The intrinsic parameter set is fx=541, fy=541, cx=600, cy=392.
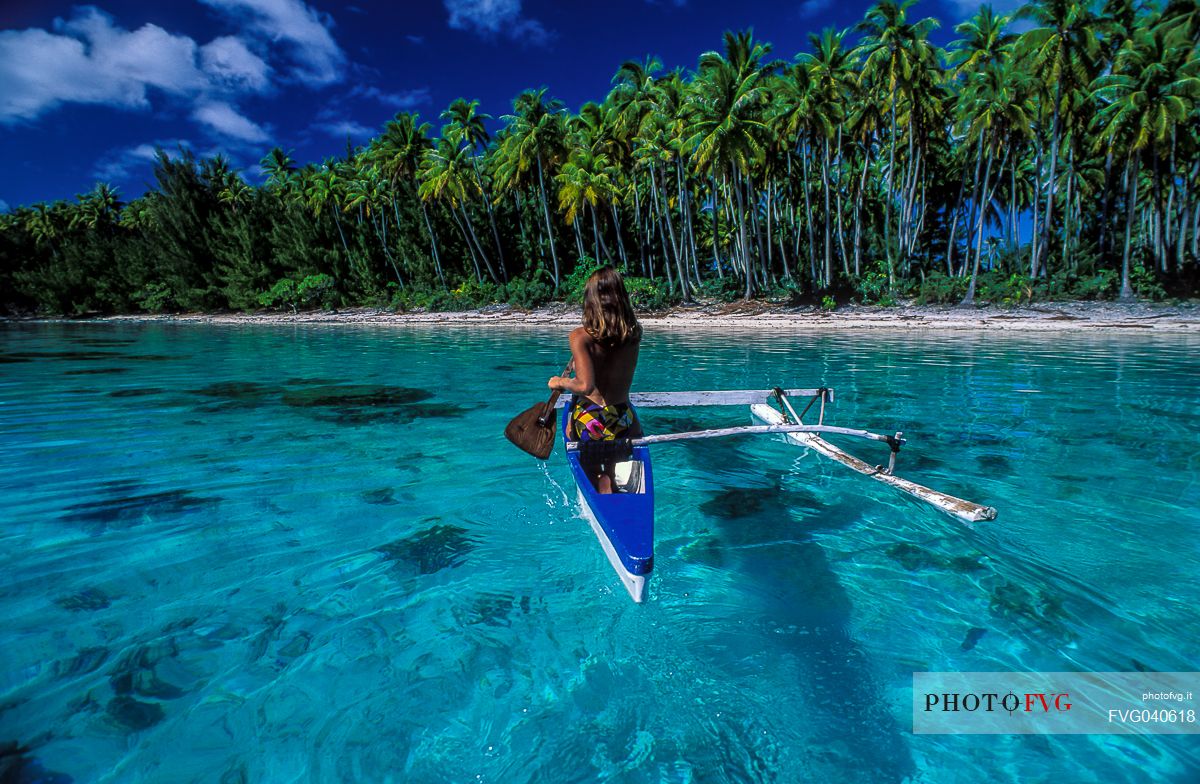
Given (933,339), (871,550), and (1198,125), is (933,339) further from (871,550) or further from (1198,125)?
(1198,125)

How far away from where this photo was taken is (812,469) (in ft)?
23.4

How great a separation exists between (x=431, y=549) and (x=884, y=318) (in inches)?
1204

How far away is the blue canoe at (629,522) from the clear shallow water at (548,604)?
25.0 inches

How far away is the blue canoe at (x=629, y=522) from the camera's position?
3193mm

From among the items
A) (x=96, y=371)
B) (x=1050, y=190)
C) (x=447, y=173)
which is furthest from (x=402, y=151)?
(x=1050, y=190)

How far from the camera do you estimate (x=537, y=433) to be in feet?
18.2

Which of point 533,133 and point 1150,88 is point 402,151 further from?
point 1150,88

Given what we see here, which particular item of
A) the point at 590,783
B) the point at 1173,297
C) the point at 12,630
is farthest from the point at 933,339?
the point at 12,630

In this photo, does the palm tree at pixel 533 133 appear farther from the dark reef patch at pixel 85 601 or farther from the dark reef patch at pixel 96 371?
the dark reef patch at pixel 85 601

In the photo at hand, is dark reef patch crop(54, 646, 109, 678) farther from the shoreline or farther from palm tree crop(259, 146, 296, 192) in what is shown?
palm tree crop(259, 146, 296, 192)

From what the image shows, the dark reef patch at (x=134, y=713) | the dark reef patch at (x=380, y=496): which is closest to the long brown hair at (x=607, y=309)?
the dark reef patch at (x=380, y=496)

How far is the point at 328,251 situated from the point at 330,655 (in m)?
59.0

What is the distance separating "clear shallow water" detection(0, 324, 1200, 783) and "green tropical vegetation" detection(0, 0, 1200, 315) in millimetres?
29231

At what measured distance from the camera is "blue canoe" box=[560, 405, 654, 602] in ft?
10.5
